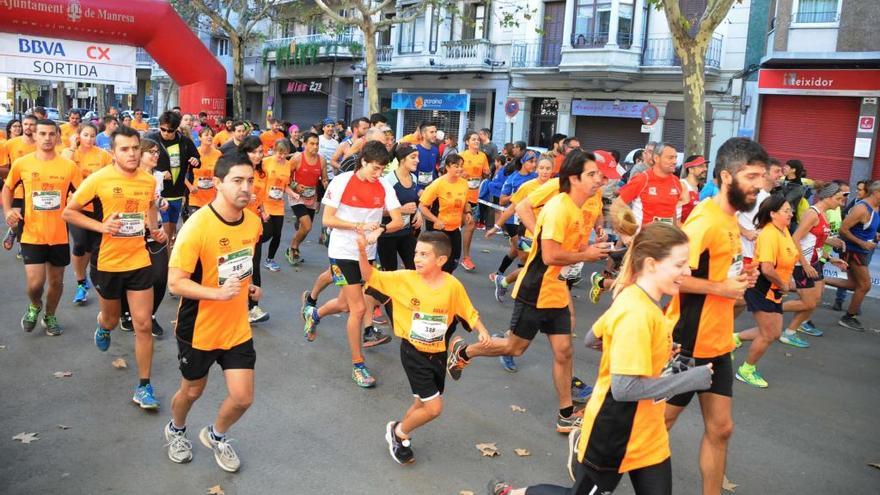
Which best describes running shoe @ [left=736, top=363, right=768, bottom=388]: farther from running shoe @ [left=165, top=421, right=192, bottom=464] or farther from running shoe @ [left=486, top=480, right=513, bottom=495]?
running shoe @ [left=165, top=421, right=192, bottom=464]

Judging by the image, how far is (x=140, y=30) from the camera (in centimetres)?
1590

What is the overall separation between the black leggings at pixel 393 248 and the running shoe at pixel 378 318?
0.69m

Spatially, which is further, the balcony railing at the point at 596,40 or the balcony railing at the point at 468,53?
the balcony railing at the point at 468,53

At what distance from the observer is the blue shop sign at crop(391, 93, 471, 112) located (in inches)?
1235

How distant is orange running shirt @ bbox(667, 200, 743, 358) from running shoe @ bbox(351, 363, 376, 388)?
275 cm

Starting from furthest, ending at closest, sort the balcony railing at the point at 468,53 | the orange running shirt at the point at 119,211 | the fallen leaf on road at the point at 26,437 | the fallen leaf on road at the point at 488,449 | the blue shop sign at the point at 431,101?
the blue shop sign at the point at 431,101 → the balcony railing at the point at 468,53 → the orange running shirt at the point at 119,211 → the fallen leaf on road at the point at 488,449 → the fallen leaf on road at the point at 26,437

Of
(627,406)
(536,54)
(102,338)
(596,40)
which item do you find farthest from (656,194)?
(536,54)

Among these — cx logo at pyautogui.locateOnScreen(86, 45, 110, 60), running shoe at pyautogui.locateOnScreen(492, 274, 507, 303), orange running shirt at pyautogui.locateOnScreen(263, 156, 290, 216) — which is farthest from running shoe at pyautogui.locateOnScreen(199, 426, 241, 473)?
cx logo at pyautogui.locateOnScreen(86, 45, 110, 60)

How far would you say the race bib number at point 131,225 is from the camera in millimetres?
5441

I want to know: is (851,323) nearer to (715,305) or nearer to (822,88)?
(715,305)

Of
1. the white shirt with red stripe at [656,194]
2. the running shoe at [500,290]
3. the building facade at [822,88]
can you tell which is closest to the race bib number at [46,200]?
the running shoe at [500,290]

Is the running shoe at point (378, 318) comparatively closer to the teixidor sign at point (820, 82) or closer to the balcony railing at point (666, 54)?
the teixidor sign at point (820, 82)

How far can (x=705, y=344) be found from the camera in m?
3.86

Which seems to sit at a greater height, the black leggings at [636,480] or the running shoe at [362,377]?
the black leggings at [636,480]
